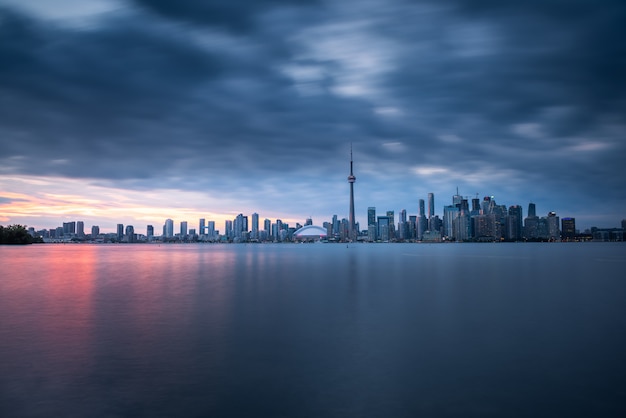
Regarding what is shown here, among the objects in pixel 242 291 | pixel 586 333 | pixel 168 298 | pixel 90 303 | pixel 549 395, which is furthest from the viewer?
pixel 242 291

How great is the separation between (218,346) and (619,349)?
19673 mm

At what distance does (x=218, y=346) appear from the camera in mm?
22531

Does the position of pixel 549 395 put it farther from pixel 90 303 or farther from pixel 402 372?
pixel 90 303

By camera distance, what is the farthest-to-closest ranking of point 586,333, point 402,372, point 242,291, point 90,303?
point 242,291 < point 90,303 < point 586,333 < point 402,372

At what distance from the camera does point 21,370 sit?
18.2m

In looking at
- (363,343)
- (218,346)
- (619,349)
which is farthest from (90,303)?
(619,349)

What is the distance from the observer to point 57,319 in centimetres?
3058

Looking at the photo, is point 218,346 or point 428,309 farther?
point 428,309

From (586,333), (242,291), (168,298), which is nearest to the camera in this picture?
(586,333)

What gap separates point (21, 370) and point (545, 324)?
28.3 meters

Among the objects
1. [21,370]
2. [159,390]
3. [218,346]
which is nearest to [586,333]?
[218,346]

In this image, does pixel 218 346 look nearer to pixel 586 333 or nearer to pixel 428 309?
pixel 428 309

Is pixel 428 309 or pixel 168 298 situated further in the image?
pixel 168 298

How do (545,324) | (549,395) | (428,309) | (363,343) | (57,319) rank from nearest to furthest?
(549,395), (363,343), (545,324), (57,319), (428,309)
